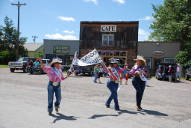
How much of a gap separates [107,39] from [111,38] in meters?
0.56

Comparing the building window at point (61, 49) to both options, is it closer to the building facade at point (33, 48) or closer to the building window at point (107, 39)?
the building window at point (107, 39)

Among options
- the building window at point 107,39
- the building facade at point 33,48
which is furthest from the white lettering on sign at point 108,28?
the building facade at point 33,48

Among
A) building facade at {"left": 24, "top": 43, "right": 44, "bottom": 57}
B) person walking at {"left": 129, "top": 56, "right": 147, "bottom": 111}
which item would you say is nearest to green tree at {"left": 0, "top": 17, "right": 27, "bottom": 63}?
building facade at {"left": 24, "top": 43, "right": 44, "bottom": 57}

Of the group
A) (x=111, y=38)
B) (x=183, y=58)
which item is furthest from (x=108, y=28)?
(x=183, y=58)

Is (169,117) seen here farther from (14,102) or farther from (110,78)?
(14,102)

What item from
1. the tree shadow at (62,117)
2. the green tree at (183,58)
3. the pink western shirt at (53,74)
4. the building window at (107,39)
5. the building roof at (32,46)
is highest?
the building roof at (32,46)

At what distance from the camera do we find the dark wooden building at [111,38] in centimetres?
3909

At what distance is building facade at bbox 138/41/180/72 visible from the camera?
3859 centimetres

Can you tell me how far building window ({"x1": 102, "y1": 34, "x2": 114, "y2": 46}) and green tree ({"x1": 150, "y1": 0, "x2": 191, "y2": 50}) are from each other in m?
9.59

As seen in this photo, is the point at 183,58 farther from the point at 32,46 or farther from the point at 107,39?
the point at 32,46

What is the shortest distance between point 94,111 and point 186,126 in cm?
283

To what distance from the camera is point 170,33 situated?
45.0 m

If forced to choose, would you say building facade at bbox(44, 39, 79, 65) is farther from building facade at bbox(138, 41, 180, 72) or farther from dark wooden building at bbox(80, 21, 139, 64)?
building facade at bbox(138, 41, 180, 72)

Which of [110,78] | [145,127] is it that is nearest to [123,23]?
[110,78]
